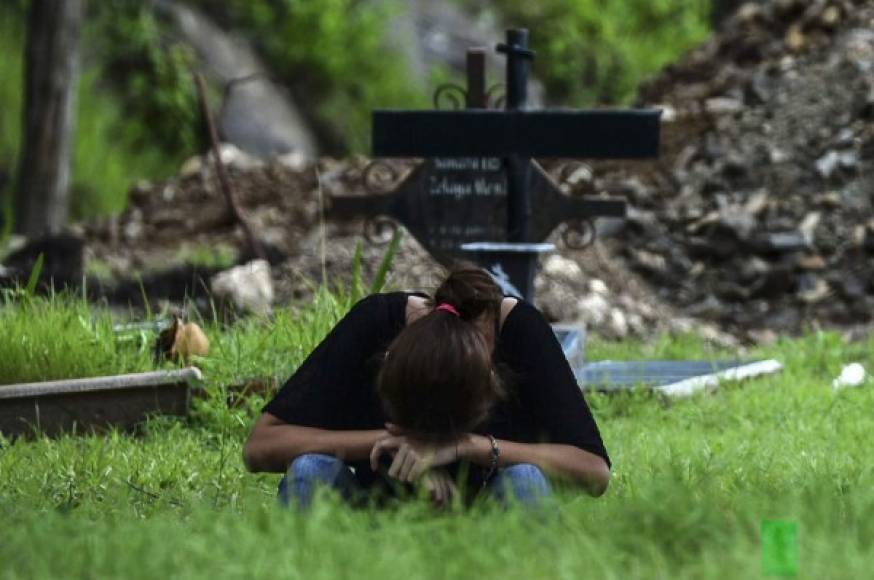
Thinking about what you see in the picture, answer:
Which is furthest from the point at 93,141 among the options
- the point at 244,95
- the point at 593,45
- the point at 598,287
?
the point at 598,287

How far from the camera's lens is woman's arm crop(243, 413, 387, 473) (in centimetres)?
557

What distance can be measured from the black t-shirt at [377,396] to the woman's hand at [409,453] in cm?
27

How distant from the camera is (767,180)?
45.9 ft

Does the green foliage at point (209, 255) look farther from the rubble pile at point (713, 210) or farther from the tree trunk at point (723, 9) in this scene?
the tree trunk at point (723, 9)

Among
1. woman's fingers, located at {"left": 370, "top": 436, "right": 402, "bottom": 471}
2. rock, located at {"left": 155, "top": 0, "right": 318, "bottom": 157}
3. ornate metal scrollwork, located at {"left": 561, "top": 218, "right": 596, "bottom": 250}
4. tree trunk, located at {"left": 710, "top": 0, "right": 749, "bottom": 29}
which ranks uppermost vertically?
tree trunk, located at {"left": 710, "top": 0, "right": 749, "bottom": 29}

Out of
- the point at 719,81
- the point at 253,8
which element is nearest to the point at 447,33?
the point at 253,8

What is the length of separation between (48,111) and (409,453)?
1045 centimetres

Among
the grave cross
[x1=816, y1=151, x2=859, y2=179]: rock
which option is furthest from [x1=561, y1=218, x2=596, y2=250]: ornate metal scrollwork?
[x1=816, y1=151, x2=859, y2=179]: rock

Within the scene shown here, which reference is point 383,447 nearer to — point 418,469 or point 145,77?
point 418,469

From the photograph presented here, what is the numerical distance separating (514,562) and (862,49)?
1077 cm

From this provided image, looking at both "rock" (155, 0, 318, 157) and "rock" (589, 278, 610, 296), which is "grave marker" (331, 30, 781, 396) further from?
"rock" (155, 0, 318, 157)

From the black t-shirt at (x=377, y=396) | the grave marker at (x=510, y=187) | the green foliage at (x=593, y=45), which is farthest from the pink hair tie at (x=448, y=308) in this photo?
the green foliage at (x=593, y=45)

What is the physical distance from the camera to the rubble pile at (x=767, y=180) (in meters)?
13.1

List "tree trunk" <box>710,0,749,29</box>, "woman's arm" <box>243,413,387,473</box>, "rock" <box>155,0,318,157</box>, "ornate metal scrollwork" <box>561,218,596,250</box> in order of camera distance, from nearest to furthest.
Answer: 1. "woman's arm" <box>243,413,387,473</box>
2. "ornate metal scrollwork" <box>561,218,596,250</box>
3. "tree trunk" <box>710,0,749,29</box>
4. "rock" <box>155,0,318,157</box>
